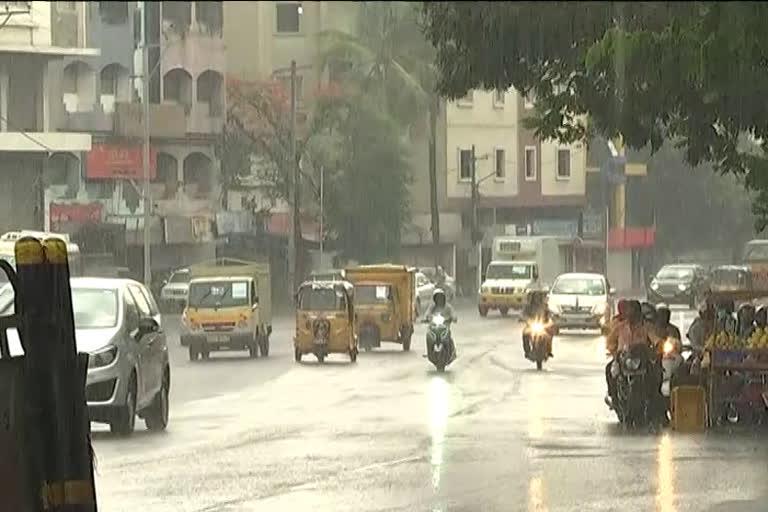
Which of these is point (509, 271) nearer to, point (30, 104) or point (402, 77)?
point (402, 77)

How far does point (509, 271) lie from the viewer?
5125 centimetres

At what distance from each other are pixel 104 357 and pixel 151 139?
1172cm

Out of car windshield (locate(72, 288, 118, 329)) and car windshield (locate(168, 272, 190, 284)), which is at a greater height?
car windshield (locate(72, 288, 118, 329))

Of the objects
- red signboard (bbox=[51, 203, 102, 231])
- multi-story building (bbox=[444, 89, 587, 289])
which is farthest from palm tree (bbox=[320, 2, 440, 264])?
red signboard (bbox=[51, 203, 102, 231])

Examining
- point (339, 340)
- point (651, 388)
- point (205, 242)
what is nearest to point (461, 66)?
point (651, 388)

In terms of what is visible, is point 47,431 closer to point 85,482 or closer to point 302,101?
point 85,482

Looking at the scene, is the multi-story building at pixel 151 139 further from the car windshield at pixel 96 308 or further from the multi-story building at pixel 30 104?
the car windshield at pixel 96 308

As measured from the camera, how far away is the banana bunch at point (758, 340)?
70.1 feet

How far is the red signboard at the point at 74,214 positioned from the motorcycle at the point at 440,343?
241 inches

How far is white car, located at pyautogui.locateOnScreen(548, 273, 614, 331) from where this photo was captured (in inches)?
1775

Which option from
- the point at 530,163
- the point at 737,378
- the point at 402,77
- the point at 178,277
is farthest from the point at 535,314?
the point at 737,378

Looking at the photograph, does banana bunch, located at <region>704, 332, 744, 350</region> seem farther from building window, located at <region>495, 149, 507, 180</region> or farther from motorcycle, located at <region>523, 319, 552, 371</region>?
building window, located at <region>495, 149, 507, 180</region>

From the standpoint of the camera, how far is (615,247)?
53312 millimetres

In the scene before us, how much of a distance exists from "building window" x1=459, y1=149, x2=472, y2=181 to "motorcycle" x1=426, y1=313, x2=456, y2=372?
25.3 feet
